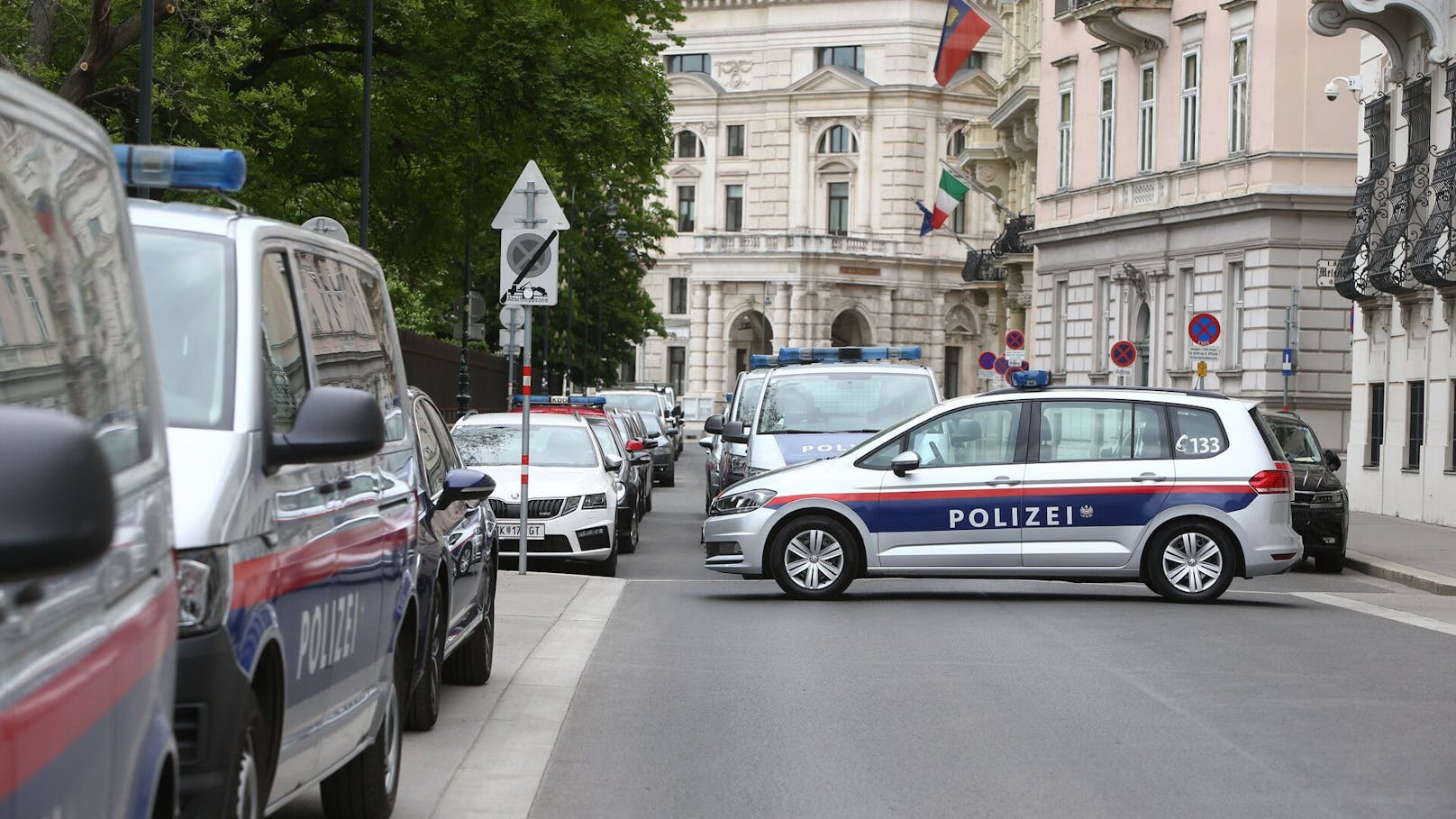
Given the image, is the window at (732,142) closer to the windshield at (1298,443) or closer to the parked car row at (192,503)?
the windshield at (1298,443)

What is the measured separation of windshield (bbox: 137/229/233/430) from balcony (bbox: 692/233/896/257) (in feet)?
324

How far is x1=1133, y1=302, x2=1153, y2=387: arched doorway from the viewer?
1870 inches

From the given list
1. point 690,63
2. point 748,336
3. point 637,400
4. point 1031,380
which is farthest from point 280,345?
point 690,63

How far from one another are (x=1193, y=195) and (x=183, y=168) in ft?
134

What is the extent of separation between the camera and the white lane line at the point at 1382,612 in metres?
16.2

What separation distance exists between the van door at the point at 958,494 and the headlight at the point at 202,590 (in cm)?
1280

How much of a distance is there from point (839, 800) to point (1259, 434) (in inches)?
415

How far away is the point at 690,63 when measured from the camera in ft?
356

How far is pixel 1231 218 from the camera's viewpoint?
43.0 meters

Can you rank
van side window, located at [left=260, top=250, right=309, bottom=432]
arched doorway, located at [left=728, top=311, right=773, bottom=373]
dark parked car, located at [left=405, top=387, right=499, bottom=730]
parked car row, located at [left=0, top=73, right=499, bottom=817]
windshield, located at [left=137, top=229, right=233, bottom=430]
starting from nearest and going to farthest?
parked car row, located at [left=0, top=73, right=499, bottom=817] → windshield, located at [left=137, top=229, right=233, bottom=430] → van side window, located at [left=260, top=250, right=309, bottom=432] → dark parked car, located at [left=405, top=387, right=499, bottom=730] → arched doorway, located at [left=728, top=311, right=773, bottom=373]

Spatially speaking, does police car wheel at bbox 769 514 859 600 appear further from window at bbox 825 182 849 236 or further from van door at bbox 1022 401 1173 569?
window at bbox 825 182 849 236

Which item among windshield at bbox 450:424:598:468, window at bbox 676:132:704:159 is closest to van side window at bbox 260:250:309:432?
windshield at bbox 450:424:598:468

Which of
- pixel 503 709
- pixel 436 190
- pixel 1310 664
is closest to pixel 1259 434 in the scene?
pixel 1310 664

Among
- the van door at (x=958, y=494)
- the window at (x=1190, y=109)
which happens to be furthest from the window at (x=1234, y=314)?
the van door at (x=958, y=494)
